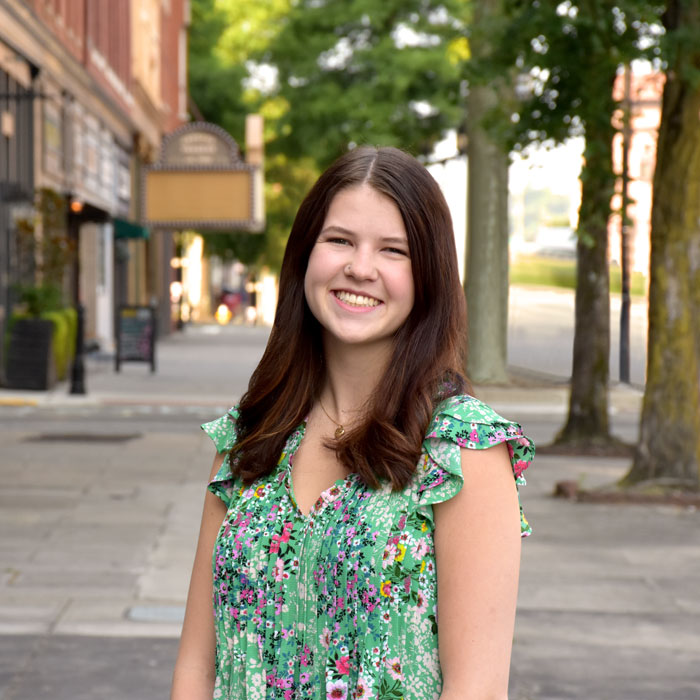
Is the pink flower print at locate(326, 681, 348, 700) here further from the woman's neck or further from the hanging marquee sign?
the hanging marquee sign

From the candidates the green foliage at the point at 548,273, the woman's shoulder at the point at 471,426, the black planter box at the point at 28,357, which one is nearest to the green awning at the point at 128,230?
the green foliage at the point at 548,273

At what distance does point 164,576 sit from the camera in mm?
7988

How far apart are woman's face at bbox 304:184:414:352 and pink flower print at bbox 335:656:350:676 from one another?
22.0 inches

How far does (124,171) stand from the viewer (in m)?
35.5

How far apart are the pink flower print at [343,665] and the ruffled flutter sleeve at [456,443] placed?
0.99 ft

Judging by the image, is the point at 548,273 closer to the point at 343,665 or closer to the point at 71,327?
the point at 71,327

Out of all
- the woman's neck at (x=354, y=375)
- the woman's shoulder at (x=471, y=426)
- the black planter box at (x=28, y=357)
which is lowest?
the black planter box at (x=28, y=357)

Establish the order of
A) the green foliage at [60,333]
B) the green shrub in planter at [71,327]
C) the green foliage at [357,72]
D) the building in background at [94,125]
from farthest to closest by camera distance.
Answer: the green foliage at [357,72] → the green shrub in planter at [71,327] → the building in background at [94,125] → the green foliage at [60,333]

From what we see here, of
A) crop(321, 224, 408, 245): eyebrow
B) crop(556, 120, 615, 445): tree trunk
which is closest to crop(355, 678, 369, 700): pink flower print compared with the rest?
crop(321, 224, 408, 245): eyebrow

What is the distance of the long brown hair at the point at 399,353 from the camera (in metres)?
2.38

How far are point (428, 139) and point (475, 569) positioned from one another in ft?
110

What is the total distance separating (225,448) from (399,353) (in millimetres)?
406

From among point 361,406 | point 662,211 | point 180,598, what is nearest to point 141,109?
point 662,211

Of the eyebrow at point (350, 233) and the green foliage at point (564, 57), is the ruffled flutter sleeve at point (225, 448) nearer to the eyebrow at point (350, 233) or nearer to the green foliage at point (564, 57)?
the eyebrow at point (350, 233)
